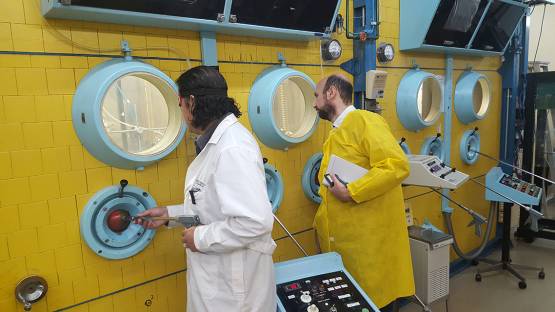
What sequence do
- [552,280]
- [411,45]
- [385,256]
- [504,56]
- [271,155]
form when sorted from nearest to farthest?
[385,256] < [271,155] < [411,45] < [552,280] < [504,56]

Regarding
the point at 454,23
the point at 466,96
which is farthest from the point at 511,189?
the point at 454,23

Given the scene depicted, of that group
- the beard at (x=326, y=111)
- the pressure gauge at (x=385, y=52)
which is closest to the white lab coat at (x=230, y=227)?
the beard at (x=326, y=111)

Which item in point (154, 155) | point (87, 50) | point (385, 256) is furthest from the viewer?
point (385, 256)

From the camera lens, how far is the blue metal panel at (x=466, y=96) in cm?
342

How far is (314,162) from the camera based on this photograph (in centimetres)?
245

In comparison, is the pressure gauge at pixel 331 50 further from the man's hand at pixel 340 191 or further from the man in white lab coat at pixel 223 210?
the man in white lab coat at pixel 223 210

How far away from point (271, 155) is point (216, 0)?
91cm

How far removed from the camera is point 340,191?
1.95 meters

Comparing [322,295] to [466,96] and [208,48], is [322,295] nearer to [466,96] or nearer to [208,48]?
[208,48]

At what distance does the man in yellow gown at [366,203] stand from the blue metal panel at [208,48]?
610mm

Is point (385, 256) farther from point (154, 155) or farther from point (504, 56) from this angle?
point (504, 56)

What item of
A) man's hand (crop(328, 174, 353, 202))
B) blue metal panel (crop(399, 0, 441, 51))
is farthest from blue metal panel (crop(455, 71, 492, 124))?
man's hand (crop(328, 174, 353, 202))

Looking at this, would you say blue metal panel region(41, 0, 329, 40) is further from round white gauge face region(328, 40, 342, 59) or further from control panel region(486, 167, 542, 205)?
control panel region(486, 167, 542, 205)

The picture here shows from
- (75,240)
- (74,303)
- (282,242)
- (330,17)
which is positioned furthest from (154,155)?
(330,17)
